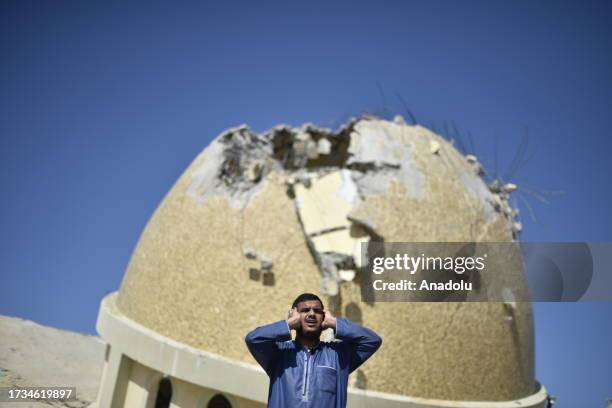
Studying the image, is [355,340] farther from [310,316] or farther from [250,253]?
[250,253]

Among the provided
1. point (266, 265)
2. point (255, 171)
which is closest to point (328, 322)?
point (266, 265)

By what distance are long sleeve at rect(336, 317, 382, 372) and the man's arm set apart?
292mm

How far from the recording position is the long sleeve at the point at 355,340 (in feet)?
8.55

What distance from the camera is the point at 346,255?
16.3 ft

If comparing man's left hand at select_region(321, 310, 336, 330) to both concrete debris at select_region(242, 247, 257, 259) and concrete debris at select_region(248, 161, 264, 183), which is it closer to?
concrete debris at select_region(242, 247, 257, 259)

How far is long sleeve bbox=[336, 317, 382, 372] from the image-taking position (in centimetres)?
261

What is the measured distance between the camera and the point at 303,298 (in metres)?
2.58

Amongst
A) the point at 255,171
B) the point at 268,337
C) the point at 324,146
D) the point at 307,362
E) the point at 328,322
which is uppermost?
the point at 324,146

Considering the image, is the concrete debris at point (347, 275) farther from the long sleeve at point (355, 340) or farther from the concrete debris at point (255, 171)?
the long sleeve at point (355, 340)

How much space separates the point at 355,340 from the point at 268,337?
512 millimetres

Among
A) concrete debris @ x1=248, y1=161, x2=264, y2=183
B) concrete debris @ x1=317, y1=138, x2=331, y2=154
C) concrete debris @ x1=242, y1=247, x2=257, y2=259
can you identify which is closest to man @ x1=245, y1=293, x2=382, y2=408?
concrete debris @ x1=242, y1=247, x2=257, y2=259

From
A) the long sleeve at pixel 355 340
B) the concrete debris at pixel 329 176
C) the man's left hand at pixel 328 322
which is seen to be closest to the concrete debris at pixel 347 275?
the concrete debris at pixel 329 176

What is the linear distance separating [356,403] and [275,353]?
2.40 m

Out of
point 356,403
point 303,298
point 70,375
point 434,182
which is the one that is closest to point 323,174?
point 434,182
